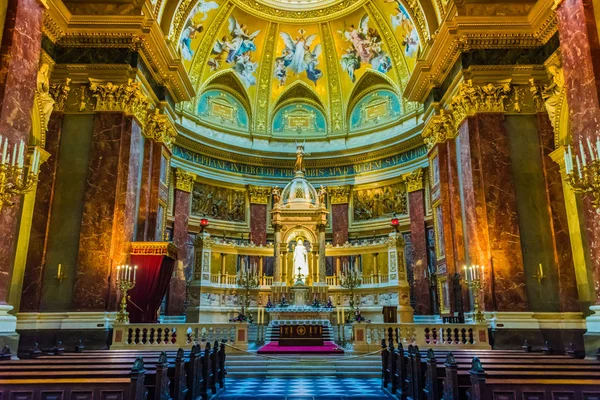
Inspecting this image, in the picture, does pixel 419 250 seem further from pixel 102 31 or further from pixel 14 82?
pixel 14 82

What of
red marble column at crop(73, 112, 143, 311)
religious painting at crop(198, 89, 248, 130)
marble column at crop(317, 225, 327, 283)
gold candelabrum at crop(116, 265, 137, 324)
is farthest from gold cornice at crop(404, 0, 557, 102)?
religious painting at crop(198, 89, 248, 130)

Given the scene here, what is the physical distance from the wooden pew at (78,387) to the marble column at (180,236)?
15156 millimetres

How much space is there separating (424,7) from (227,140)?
12.9 meters

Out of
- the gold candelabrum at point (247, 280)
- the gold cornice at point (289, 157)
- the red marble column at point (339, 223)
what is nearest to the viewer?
the gold candelabrum at point (247, 280)

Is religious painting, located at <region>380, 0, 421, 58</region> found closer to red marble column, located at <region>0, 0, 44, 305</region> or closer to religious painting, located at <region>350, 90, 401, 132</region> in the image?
religious painting, located at <region>350, 90, 401, 132</region>

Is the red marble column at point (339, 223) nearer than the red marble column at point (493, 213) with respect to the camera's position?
No

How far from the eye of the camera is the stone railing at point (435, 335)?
440 inches

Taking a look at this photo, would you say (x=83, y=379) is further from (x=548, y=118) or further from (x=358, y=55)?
(x=358, y=55)

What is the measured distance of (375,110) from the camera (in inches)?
1010

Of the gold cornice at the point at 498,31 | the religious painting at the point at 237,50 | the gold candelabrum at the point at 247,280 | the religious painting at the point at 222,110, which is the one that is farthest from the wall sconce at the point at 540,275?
the religious painting at the point at 237,50

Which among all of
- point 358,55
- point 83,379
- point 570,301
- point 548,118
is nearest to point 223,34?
point 358,55

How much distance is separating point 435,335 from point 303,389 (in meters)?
4.26

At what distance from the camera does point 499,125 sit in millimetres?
12844

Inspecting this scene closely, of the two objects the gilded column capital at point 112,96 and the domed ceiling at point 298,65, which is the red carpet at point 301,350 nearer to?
the gilded column capital at point 112,96
